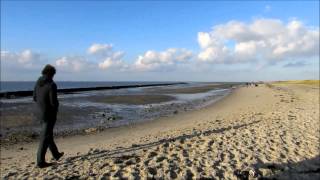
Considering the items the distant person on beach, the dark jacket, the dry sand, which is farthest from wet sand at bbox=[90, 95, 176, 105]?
the dark jacket

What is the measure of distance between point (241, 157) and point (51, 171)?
170 inches

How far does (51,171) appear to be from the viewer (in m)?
7.46

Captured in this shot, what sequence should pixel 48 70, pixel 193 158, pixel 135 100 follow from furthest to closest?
pixel 135 100, pixel 193 158, pixel 48 70

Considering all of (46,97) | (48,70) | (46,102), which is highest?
(48,70)

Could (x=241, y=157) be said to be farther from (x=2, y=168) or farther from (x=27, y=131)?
(x=27, y=131)

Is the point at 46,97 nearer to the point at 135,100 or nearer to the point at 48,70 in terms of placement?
the point at 48,70


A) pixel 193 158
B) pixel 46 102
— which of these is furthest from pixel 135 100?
pixel 46 102

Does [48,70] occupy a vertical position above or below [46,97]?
above

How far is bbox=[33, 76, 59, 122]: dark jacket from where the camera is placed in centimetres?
762

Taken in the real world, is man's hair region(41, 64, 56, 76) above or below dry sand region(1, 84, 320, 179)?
above

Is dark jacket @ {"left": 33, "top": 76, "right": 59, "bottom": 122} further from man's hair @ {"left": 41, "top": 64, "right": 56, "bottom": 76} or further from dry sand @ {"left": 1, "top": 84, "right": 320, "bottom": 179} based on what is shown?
dry sand @ {"left": 1, "top": 84, "right": 320, "bottom": 179}

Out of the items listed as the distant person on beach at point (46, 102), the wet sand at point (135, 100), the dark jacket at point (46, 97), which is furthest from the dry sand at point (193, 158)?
the wet sand at point (135, 100)

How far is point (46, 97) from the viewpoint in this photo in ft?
25.2

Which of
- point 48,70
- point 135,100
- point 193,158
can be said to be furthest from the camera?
point 135,100
